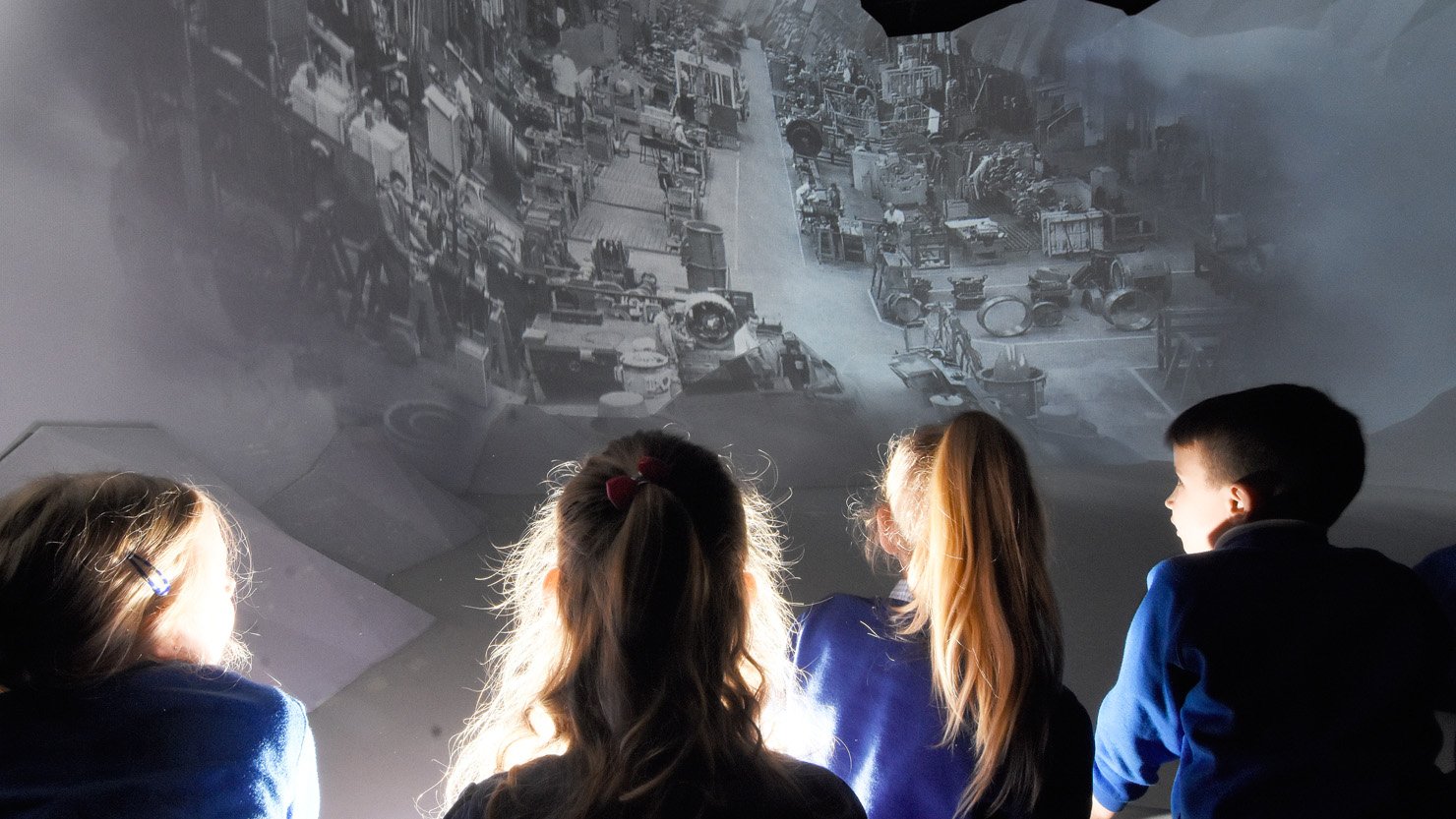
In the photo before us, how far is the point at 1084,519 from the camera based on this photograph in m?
4.29

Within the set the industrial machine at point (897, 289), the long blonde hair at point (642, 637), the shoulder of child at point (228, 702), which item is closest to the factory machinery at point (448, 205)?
the industrial machine at point (897, 289)

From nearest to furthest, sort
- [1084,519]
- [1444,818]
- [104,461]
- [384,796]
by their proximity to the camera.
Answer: [1444,818]
[384,796]
[104,461]
[1084,519]

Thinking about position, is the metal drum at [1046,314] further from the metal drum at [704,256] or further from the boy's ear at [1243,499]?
the boy's ear at [1243,499]

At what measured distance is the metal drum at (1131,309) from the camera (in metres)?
5.34

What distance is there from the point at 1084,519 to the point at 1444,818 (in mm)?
3560

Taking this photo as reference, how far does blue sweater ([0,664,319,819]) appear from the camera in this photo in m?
0.71

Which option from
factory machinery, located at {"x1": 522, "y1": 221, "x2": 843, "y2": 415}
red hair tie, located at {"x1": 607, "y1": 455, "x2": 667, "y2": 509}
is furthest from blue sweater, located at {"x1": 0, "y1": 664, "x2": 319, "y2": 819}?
factory machinery, located at {"x1": 522, "y1": 221, "x2": 843, "y2": 415}

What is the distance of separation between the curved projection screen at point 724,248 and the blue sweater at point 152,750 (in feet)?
7.19

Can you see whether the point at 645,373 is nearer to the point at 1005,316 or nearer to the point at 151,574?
the point at 1005,316

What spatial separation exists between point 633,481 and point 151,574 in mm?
494

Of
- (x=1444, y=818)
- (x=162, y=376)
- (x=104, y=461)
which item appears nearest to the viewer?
(x=1444, y=818)

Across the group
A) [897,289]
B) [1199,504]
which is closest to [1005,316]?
[897,289]

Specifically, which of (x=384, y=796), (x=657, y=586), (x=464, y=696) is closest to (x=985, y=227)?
(x=464, y=696)

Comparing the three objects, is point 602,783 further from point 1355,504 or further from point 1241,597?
point 1355,504
